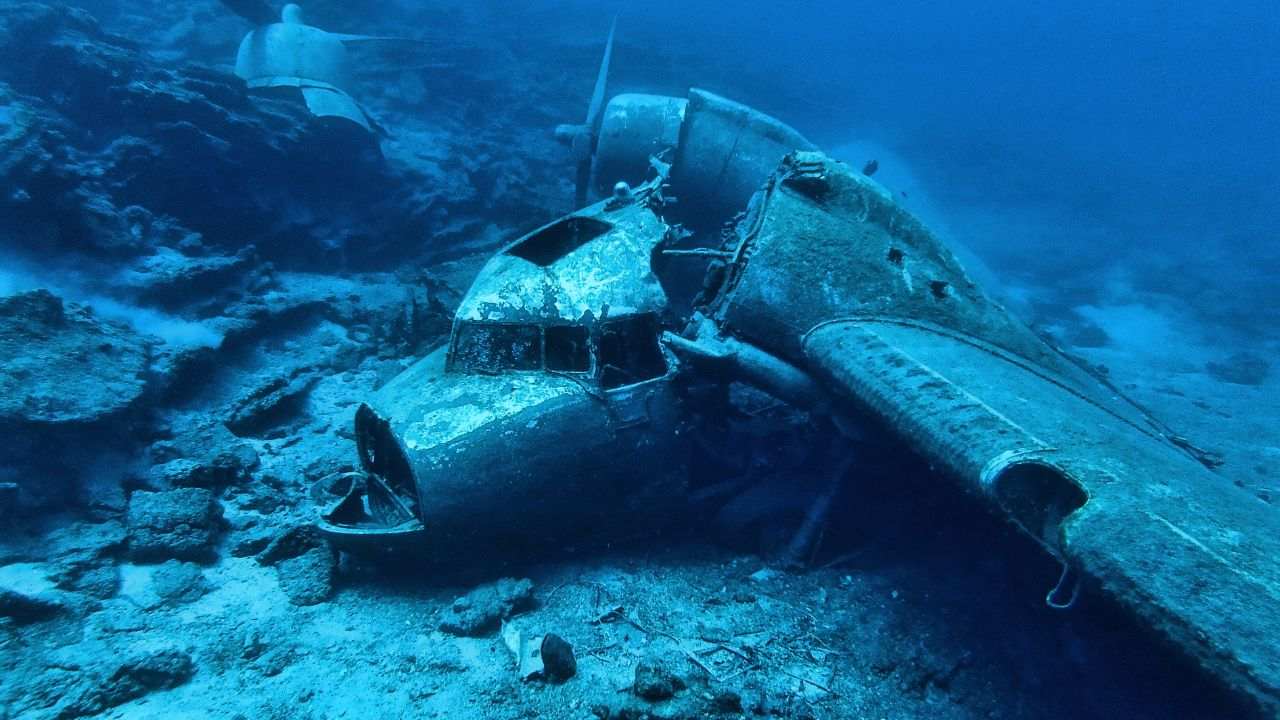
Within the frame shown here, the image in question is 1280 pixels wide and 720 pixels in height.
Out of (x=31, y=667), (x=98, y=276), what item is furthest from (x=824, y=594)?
(x=98, y=276)

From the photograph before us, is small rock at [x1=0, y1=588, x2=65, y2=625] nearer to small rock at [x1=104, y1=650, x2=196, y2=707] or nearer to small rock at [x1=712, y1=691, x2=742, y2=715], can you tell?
small rock at [x1=104, y1=650, x2=196, y2=707]

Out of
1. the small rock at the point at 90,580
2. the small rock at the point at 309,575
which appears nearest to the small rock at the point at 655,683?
the small rock at the point at 309,575

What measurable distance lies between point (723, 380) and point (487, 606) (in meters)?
3.04

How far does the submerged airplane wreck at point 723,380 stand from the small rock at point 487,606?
513 mm

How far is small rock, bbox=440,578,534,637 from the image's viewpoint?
494 cm

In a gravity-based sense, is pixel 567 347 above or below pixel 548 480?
above

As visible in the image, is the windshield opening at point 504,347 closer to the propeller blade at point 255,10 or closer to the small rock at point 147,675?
the small rock at point 147,675

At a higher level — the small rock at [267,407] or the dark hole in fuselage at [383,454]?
the dark hole in fuselage at [383,454]

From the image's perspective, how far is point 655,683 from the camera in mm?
4184

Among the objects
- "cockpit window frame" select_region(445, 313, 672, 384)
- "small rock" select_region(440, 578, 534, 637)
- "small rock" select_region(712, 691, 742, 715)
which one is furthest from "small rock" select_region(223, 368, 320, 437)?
"small rock" select_region(712, 691, 742, 715)

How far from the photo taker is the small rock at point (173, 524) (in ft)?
17.9

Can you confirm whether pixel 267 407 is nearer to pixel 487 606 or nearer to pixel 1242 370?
pixel 487 606

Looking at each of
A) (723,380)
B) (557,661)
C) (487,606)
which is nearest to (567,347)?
(723,380)

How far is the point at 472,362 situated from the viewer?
5250mm
